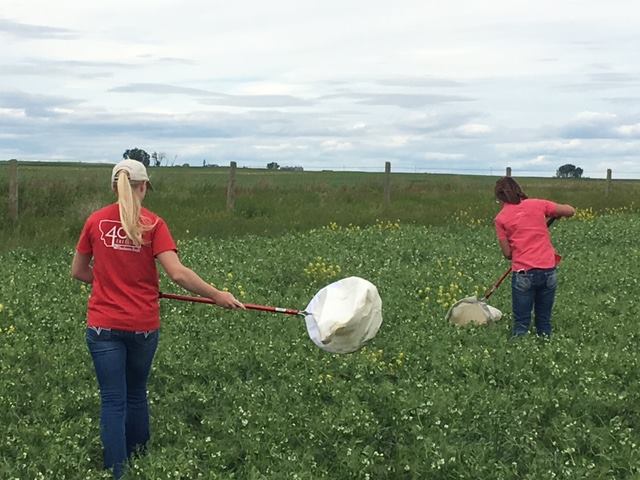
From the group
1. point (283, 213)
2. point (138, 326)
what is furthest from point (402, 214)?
point (138, 326)

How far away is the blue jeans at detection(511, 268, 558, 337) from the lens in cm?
849

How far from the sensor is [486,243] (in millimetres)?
16766

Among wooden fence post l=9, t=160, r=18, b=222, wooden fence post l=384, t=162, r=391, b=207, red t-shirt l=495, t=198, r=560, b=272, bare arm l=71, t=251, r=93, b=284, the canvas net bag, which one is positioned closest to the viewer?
bare arm l=71, t=251, r=93, b=284

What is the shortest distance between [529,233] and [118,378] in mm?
5147

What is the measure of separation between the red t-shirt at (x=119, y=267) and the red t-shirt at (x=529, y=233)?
4792 mm

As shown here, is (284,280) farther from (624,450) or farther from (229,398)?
(624,450)

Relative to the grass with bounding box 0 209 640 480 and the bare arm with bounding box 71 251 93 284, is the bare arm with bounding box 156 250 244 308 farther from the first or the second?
the grass with bounding box 0 209 640 480

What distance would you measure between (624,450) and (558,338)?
275 centimetres

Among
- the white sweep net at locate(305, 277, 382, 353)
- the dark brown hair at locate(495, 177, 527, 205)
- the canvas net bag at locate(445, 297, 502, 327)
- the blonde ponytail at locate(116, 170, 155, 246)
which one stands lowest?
the canvas net bag at locate(445, 297, 502, 327)

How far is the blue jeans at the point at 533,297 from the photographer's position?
27.9 feet

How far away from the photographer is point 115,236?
491cm

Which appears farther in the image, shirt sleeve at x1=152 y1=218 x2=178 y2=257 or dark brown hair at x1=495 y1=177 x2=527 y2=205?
dark brown hair at x1=495 y1=177 x2=527 y2=205

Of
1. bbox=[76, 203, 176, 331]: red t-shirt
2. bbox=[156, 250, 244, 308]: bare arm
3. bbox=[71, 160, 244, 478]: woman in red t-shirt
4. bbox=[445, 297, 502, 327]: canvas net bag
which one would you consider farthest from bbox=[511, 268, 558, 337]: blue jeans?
bbox=[76, 203, 176, 331]: red t-shirt

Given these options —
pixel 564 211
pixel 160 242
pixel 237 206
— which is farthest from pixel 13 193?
pixel 160 242
